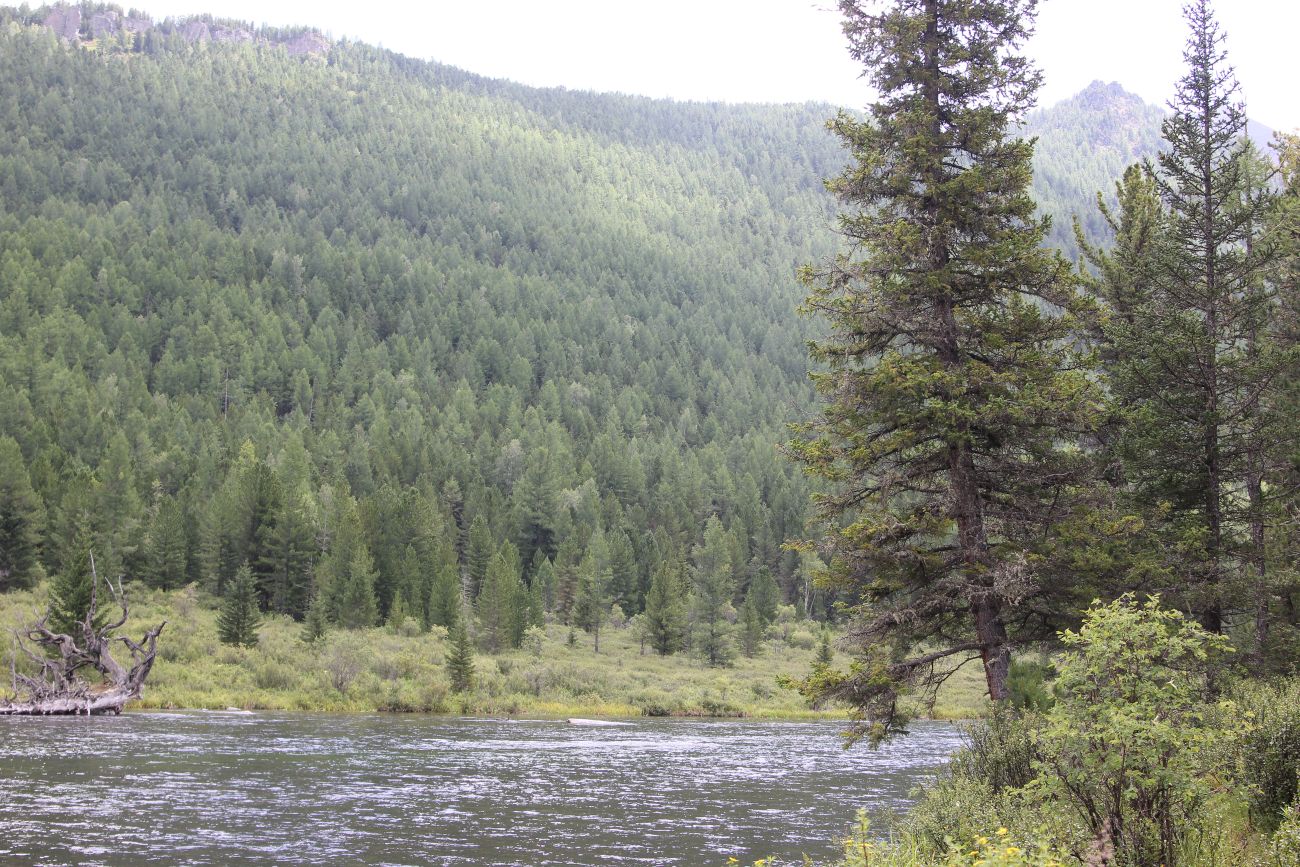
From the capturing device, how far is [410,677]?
2721 inches

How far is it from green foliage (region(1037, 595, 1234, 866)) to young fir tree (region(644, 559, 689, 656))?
273ft

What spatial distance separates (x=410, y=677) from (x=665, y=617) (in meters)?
29.2

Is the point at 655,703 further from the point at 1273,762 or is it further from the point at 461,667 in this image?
the point at 1273,762

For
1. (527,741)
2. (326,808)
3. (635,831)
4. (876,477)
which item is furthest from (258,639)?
(876,477)

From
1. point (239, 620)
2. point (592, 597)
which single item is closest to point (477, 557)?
point (592, 597)

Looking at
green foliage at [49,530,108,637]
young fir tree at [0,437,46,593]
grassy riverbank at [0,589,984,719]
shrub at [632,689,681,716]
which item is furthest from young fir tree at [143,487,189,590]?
shrub at [632,689,681,716]

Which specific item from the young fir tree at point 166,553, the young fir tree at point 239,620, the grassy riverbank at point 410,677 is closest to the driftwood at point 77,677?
the grassy riverbank at point 410,677

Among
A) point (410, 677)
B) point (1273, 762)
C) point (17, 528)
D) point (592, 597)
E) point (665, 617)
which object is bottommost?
point (410, 677)

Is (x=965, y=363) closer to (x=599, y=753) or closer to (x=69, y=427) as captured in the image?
(x=599, y=753)

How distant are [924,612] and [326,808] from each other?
15.2 metres

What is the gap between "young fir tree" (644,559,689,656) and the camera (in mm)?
93750

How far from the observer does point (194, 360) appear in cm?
16850

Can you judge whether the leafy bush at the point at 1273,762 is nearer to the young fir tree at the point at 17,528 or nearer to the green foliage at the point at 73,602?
the green foliage at the point at 73,602

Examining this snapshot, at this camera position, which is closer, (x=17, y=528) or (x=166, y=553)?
(x=17, y=528)
